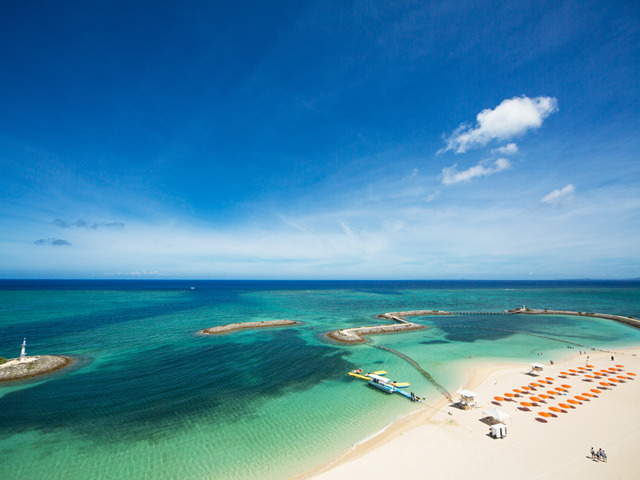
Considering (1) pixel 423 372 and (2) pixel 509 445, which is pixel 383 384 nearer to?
(1) pixel 423 372

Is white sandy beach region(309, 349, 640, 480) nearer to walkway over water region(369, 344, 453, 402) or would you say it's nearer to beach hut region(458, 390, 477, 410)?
beach hut region(458, 390, 477, 410)

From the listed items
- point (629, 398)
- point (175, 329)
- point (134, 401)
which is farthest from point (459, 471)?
point (175, 329)

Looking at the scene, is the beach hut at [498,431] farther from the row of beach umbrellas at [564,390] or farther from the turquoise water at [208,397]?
the turquoise water at [208,397]

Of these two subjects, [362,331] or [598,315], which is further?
[598,315]

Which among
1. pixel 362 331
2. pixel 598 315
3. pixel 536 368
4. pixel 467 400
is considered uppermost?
pixel 467 400

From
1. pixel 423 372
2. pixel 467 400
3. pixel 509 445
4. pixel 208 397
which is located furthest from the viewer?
pixel 423 372

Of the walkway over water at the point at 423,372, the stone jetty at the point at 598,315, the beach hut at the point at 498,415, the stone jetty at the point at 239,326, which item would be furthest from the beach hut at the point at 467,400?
the stone jetty at the point at 598,315

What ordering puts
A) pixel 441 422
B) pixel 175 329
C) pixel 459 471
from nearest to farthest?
pixel 459 471
pixel 441 422
pixel 175 329

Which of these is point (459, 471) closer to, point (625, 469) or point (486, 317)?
point (625, 469)

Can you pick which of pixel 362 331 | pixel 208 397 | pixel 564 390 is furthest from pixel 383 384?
Answer: pixel 362 331
